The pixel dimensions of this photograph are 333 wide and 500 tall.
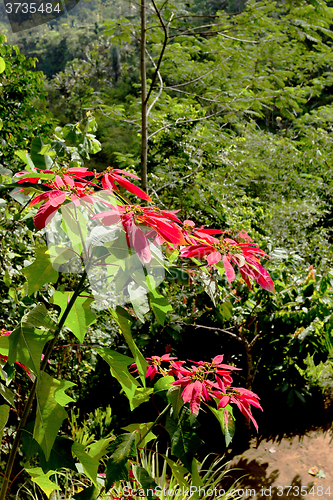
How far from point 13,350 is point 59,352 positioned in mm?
1710

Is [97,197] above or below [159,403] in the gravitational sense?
above

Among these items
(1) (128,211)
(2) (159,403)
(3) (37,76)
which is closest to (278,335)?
(2) (159,403)

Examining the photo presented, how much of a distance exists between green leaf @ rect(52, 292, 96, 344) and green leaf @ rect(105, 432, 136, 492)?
0.32m

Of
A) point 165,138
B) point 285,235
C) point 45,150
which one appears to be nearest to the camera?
point 45,150

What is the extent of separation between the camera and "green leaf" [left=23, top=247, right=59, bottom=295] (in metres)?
0.70

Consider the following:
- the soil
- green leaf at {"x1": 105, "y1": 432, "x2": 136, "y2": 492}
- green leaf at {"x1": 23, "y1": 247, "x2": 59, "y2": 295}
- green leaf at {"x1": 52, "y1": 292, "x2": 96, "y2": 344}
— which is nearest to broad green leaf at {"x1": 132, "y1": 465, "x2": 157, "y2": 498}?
green leaf at {"x1": 105, "y1": 432, "x2": 136, "y2": 492}

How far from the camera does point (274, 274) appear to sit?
8.13ft

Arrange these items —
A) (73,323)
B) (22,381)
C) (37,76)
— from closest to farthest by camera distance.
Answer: (73,323) → (22,381) → (37,76)

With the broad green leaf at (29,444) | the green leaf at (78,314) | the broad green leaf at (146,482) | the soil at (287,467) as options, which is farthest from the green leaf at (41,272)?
the soil at (287,467)

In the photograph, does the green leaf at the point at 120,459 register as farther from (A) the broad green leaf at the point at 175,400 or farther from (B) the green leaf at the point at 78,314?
(B) the green leaf at the point at 78,314

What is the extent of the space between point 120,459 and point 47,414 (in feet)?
0.84

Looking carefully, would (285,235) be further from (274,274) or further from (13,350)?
(13,350)

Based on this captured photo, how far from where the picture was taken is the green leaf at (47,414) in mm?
644

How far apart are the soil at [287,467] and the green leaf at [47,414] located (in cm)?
174
